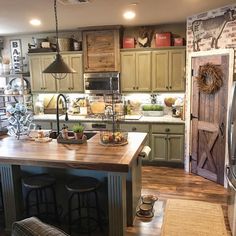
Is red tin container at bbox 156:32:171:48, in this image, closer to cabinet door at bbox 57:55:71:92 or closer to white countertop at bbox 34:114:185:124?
white countertop at bbox 34:114:185:124

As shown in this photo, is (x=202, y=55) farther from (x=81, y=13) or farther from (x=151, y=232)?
(x=151, y=232)

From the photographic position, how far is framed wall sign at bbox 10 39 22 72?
598cm

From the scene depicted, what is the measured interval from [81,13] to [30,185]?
263 centimetres

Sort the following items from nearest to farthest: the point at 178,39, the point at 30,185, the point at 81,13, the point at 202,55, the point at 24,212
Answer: the point at 30,185 → the point at 24,212 → the point at 81,13 → the point at 202,55 → the point at 178,39

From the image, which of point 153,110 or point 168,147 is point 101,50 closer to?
point 153,110

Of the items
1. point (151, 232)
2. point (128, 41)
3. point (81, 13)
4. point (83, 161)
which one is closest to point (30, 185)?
point (83, 161)

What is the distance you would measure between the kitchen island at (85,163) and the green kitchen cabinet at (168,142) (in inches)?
67.0

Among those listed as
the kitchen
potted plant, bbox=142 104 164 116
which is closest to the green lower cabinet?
the kitchen

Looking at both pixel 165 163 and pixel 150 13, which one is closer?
pixel 150 13

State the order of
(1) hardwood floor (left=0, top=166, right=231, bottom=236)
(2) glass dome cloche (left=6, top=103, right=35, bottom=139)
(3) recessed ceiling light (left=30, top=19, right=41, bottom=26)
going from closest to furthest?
(1) hardwood floor (left=0, top=166, right=231, bottom=236)
(2) glass dome cloche (left=6, top=103, right=35, bottom=139)
(3) recessed ceiling light (left=30, top=19, right=41, bottom=26)

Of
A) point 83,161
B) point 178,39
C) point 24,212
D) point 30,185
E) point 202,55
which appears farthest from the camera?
point 178,39

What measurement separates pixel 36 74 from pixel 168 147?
315cm

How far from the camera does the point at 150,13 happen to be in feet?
13.7

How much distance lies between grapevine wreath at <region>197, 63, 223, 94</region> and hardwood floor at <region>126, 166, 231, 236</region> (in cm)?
150
